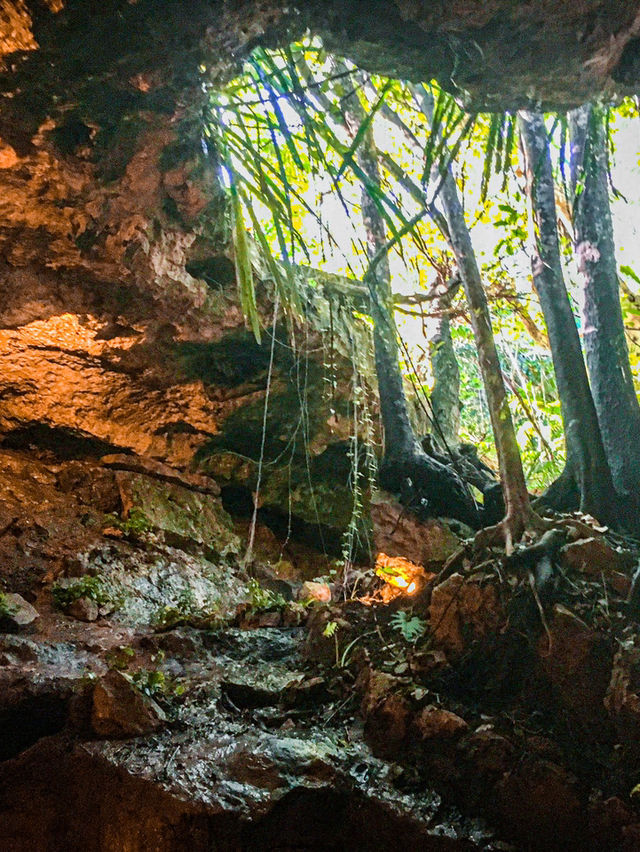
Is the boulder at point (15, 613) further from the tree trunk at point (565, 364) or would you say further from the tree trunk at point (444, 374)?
the tree trunk at point (444, 374)

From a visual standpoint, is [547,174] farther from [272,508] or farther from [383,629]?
[272,508]

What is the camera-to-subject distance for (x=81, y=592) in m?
4.06

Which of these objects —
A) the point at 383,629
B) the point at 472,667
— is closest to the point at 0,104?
the point at 383,629

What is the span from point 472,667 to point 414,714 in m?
0.37

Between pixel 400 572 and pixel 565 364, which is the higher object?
pixel 565 364

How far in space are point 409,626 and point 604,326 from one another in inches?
109

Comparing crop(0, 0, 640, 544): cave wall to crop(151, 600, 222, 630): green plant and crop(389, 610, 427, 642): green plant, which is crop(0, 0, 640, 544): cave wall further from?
crop(389, 610, 427, 642): green plant

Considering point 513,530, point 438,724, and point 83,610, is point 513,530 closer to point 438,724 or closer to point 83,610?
point 438,724

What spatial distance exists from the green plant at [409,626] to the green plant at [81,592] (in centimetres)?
233

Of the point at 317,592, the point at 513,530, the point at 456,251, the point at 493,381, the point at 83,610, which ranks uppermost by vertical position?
the point at 456,251

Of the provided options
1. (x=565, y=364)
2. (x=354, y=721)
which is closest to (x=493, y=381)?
(x=565, y=364)

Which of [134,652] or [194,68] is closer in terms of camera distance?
[194,68]

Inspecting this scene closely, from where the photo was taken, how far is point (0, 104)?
2.50 metres

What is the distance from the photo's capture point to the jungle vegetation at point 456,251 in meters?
2.52
